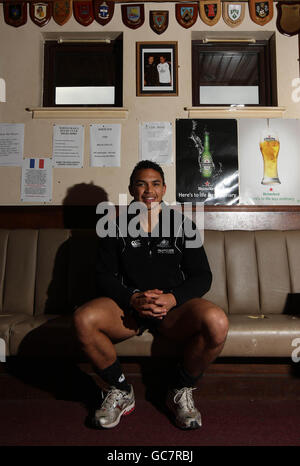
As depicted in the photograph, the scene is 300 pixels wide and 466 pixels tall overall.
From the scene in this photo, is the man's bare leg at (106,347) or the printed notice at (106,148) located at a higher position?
the printed notice at (106,148)

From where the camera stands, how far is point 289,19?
2588mm

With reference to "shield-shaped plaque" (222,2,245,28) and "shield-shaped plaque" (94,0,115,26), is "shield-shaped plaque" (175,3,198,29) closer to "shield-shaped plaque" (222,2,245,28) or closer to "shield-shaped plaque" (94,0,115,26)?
"shield-shaped plaque" (222,2,245,28)

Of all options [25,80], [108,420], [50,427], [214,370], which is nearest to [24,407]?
[50,427]

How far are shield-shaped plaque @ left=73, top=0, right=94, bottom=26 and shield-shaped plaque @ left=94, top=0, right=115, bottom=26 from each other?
1.7 inches

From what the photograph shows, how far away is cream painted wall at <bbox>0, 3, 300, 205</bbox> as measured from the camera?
2.51m

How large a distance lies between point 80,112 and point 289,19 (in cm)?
183

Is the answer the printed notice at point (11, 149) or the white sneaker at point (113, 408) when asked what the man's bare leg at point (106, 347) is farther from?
the printed notice at point (11, 149)

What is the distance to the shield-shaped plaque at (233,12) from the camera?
2621mm

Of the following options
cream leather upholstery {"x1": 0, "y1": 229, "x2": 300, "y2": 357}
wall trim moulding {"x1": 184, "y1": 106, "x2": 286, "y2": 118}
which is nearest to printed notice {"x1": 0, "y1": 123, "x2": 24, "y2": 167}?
cream leather upholstery {"x1": 0, "y1": 229, "x2": 300, "y2": 357}

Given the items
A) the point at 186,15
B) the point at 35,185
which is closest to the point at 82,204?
the point at 35,185

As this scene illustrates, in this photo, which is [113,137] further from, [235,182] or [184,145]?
[235,182]

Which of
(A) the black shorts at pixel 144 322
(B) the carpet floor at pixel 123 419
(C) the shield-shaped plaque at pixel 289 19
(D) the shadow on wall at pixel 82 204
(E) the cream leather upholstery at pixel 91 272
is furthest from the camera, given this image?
(C) the shield-shaped plaque at pixel 289 19

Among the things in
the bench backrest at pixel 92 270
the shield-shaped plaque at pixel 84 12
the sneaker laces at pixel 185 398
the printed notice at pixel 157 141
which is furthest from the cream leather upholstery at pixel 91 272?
the shield-shaped plaque at pixel 84 12

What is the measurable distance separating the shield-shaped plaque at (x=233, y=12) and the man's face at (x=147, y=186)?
176 cm
